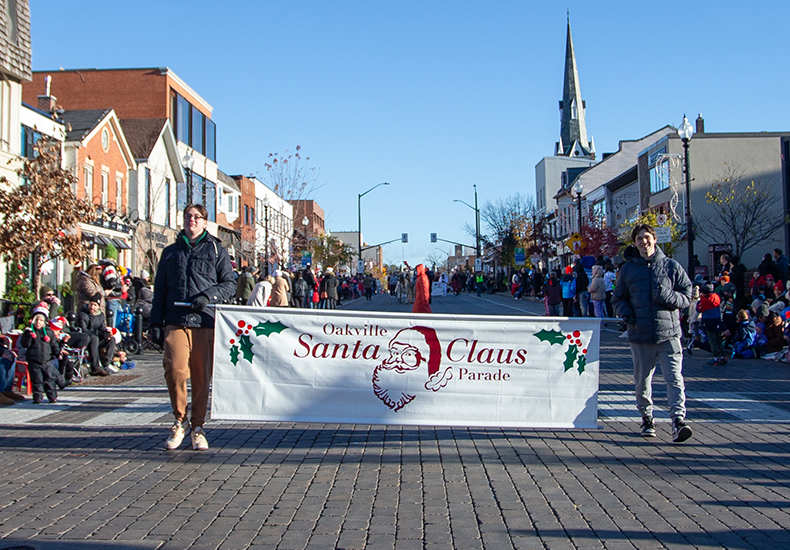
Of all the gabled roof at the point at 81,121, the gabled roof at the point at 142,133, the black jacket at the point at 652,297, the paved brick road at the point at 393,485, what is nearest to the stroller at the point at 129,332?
the paved brick road at the point at 393,485

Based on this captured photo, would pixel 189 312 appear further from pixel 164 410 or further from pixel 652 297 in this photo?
pixel 652 297

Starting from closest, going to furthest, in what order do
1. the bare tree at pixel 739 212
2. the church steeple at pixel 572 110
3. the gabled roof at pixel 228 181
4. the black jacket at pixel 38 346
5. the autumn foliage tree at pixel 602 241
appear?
the black jacket at pixel 38 346 → the bare tree at pixel 739 212 → the autumn foliage tree at pixel 602 241 → the gabled roof at pixel 228 181 → the church steeple at pixel 572 110

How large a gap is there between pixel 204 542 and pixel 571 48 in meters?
114

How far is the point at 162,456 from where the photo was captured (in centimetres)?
664

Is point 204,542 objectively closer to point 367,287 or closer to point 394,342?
point 394,342

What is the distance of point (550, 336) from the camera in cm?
708

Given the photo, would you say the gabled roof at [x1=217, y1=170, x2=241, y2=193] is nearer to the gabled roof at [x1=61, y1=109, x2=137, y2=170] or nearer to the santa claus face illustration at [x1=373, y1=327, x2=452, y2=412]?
the gabled roof at [x1=61, y1=109, x2=137, y2=170]

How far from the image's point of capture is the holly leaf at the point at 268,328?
7059mm

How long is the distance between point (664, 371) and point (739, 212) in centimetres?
2963

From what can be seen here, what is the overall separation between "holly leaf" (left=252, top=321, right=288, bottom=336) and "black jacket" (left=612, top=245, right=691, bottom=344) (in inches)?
124

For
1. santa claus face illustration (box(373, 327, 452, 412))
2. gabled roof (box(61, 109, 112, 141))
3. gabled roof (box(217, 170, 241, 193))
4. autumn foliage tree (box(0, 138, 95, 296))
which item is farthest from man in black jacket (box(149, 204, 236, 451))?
gabled roof (box(217, 170, 241, 193))

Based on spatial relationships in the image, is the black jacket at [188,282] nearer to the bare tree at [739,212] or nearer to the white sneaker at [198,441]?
the white sneaker at [198,441]

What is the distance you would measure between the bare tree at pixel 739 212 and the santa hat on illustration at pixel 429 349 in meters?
28.4

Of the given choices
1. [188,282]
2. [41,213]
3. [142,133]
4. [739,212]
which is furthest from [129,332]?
[739,212]
